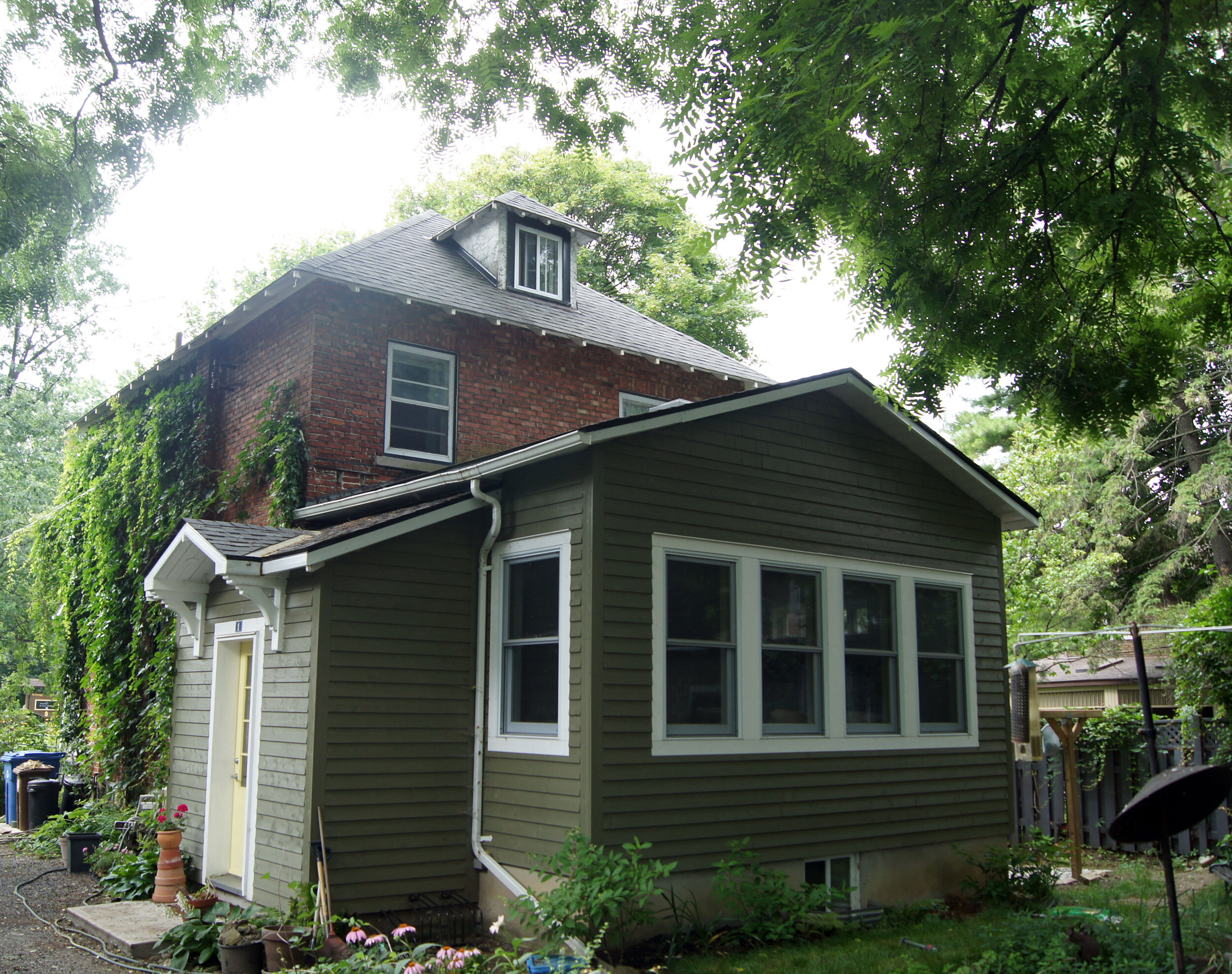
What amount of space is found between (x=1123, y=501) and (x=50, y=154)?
2124cm

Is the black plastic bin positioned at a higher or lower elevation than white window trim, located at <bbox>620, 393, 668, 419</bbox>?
lower

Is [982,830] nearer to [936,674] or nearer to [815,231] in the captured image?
[936,674]

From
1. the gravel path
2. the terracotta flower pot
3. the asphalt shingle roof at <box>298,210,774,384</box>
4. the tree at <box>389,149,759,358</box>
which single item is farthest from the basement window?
the tree at <box>389,149,759,358</box>

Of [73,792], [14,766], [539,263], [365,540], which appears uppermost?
[539,263]

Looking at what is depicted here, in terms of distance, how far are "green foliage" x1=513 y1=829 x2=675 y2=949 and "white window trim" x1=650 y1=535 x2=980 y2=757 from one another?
3.03ft

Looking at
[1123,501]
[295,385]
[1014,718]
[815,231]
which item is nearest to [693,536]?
[815,231]

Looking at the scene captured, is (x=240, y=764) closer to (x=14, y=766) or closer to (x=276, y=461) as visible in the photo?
(x=276, y=461)

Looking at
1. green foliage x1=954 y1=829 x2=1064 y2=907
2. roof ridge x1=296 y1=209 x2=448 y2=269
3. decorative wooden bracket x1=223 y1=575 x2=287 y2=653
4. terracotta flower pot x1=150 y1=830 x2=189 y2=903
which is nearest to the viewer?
decorative wooden bracket x1=223 y1=575 x2=287 y2=653

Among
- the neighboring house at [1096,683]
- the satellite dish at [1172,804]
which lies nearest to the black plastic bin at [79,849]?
the satellite dish at [1172,804]

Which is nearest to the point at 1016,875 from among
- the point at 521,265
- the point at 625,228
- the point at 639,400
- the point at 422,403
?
the point at 639,400

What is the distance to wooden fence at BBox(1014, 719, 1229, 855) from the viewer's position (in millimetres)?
11328

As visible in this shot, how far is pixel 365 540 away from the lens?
24.9 ft

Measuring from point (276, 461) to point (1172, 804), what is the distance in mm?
9368

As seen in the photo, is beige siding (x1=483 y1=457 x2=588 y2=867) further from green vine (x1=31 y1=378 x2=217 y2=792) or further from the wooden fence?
the wooden fence
